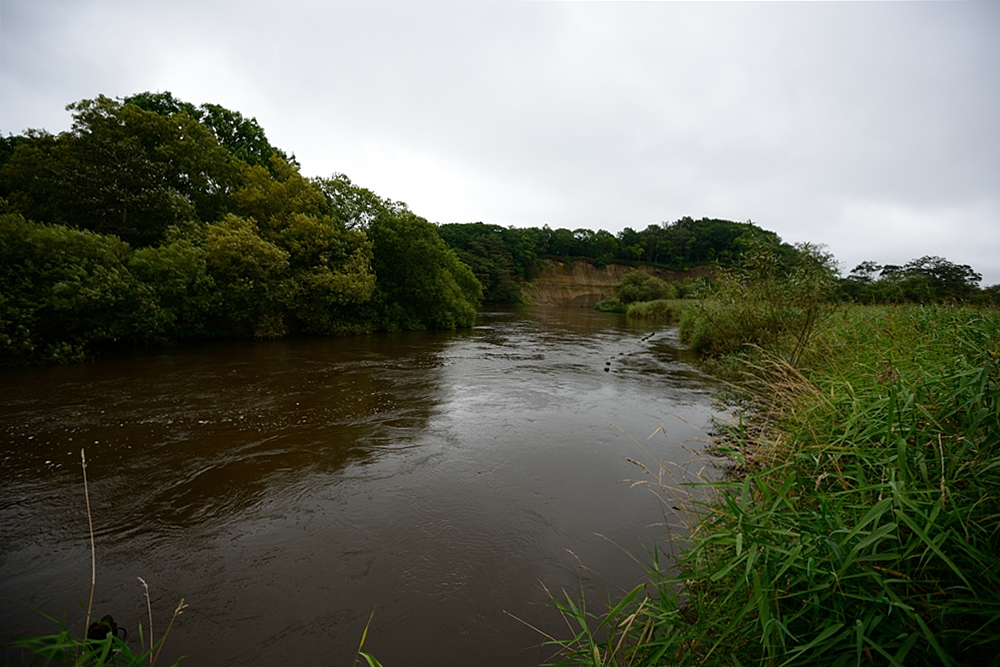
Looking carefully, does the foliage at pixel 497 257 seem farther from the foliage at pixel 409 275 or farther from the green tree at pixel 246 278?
the green tree at pixel 246 278

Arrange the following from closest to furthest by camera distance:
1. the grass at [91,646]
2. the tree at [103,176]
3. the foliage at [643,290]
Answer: the grass at [91,646] < the tree at [103,176] < the foliage at [643,290]

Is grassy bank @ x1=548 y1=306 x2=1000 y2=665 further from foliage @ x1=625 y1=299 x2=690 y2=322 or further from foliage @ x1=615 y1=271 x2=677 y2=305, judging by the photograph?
foliage @ x1=615 y1=271 x2=677 y2=305

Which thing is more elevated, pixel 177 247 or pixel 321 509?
pixel 177 247

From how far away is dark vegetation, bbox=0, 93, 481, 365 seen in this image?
11875 mm

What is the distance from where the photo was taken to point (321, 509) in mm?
4953

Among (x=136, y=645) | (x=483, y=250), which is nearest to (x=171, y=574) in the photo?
(x=136, y=645)

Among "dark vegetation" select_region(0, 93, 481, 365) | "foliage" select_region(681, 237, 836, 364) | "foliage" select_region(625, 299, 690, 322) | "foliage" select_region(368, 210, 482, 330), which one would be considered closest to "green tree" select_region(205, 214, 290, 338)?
"dark vegetation" select_region(0, 93, 481, 365)

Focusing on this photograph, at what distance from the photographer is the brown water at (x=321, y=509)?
3.25 metres

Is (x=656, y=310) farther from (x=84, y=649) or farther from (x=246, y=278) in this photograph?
(x=84, y=649)

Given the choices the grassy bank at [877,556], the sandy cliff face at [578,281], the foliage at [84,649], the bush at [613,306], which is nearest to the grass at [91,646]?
the foliage at [84,649]

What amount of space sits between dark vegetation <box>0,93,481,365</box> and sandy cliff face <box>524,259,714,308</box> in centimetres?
5210

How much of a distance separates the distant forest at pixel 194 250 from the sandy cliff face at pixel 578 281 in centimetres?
4843

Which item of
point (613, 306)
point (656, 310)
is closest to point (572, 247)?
point (613, 306)

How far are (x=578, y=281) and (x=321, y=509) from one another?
79046mm
